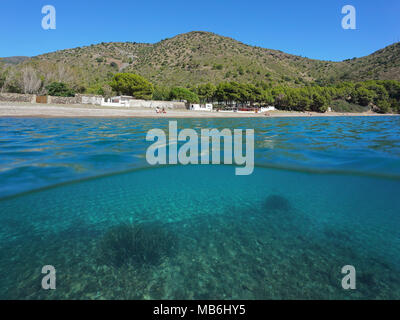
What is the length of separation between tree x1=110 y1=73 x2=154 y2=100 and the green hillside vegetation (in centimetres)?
50

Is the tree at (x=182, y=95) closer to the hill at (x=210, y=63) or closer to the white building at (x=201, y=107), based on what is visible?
the white building at (x=201, y=107)

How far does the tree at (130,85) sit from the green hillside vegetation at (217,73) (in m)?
0.50

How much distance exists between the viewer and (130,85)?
55.2 m

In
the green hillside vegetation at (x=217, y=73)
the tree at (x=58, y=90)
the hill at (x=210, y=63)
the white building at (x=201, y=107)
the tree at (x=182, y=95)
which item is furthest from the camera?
the hill at (x=210, y=63)

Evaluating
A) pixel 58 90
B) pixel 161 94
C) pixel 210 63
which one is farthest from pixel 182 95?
pixel 210 63

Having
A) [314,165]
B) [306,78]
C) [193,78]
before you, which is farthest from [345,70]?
[314,165]

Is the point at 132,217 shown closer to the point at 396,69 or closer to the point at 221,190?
the point at 221,190

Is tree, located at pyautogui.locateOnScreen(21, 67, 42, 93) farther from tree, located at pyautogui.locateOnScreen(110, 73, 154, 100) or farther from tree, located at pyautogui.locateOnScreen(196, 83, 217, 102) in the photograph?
tree, located at pyautogui.locateOnScreen(196, 83, 217, 102)

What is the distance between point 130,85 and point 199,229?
192ft

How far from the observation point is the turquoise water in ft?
7.12

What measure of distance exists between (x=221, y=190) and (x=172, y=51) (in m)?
126

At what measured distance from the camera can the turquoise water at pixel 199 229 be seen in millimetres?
2170

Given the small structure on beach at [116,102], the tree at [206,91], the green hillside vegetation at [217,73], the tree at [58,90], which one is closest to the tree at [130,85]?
the green hillside vegetation at [217,73]

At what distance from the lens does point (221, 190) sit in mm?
4711
